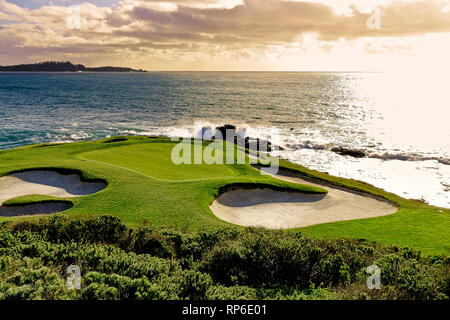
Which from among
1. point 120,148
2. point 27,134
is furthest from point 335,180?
point 27,134

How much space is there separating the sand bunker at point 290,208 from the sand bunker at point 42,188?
814cm

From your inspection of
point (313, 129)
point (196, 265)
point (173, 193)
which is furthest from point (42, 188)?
point (313, 129)

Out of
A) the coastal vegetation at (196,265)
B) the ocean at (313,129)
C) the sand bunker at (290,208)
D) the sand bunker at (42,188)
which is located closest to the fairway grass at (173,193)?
the sand bunker at (42,188)

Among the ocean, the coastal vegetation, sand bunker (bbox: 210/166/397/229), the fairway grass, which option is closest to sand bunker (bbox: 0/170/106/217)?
the fairway grass

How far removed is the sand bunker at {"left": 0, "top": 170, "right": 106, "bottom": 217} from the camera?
57.1 ft

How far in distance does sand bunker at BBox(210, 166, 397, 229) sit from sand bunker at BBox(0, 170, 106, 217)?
321 inches

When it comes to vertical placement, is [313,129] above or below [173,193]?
above

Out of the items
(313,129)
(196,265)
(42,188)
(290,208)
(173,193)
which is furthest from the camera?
(313,129)

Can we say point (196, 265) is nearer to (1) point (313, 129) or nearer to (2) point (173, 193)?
(2) point (173, 193)

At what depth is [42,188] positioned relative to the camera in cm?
2025

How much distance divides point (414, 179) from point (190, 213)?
25.0 metres

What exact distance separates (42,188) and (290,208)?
615 inches

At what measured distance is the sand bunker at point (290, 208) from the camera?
1783cm
